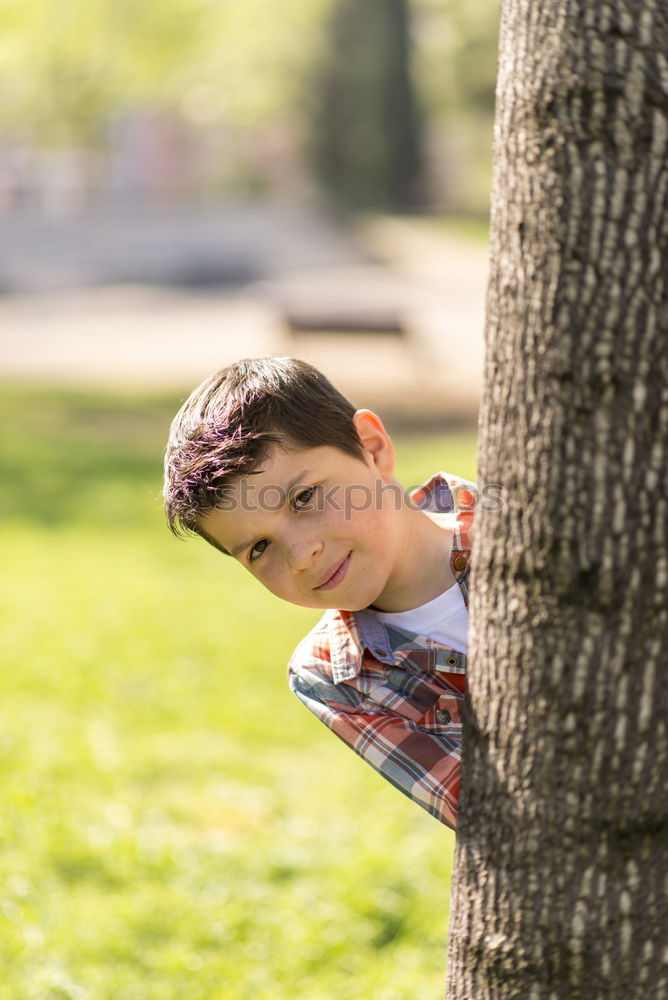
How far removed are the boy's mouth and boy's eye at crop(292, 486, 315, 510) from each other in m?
0.11

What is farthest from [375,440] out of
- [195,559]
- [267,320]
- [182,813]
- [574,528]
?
[267,320]

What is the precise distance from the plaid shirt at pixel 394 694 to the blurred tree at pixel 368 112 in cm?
3197

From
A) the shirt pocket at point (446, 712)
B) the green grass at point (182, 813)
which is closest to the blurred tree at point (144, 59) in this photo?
the green grass at point (182, 813)

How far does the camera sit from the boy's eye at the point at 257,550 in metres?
1.95

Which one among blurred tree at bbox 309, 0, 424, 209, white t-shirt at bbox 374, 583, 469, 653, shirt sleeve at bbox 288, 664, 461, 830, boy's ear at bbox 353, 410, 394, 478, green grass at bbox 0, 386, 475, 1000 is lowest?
green grass at bbox 0, 386, 475, 1000

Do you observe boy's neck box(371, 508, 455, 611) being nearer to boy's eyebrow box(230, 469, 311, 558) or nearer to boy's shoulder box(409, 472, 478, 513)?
boy's shoulder box(409, 472, 478, 513)

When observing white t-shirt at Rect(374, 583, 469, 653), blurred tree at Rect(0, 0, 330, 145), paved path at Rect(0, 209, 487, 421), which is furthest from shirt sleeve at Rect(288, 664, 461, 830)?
blurred tree at Rect(0, 0, 330, 145)

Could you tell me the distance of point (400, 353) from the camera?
13.4 m

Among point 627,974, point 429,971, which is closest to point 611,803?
point 627,974

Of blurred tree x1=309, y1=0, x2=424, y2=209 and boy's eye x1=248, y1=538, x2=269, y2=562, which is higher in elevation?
blurred tree x1=309, y1=0, x2=424, y2=209

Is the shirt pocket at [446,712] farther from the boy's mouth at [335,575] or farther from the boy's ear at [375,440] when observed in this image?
the boy's ear at [375,440]

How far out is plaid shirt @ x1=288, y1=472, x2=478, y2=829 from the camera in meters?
1.85

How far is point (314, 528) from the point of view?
1917 millimetres

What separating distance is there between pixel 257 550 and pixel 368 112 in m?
32.9
